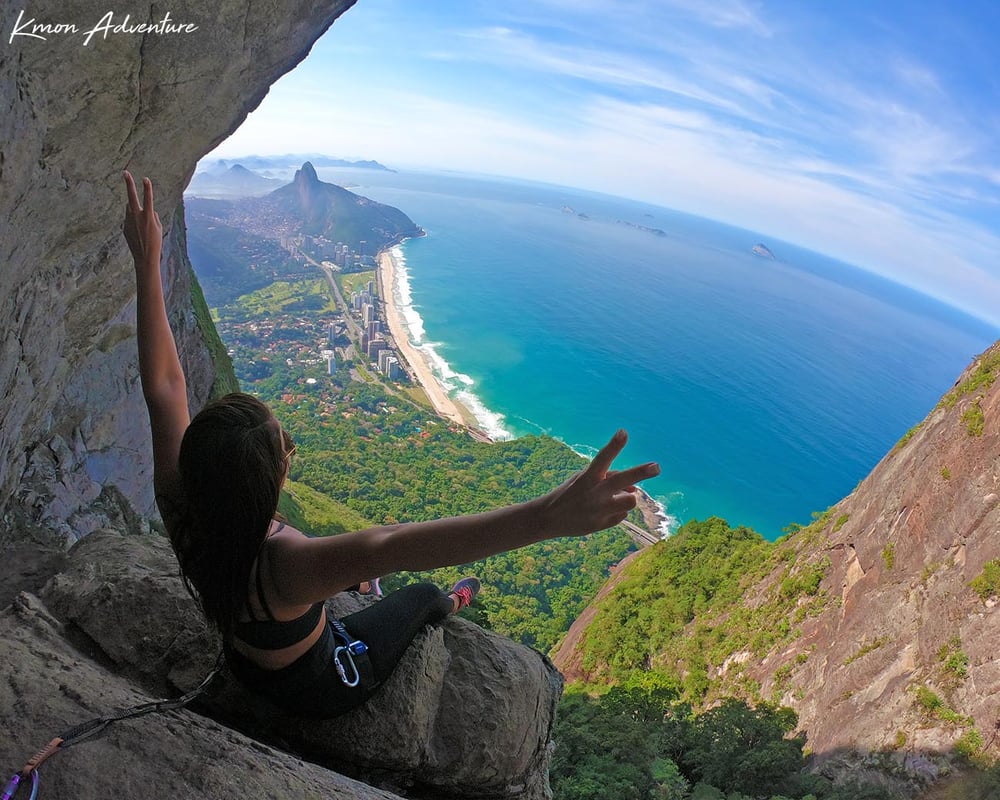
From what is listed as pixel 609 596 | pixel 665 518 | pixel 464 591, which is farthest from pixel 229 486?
pixel 665 518

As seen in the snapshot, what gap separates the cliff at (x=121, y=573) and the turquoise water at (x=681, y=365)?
40.8 m

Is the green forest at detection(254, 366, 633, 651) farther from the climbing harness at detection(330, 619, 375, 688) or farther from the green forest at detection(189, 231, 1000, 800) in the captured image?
the climbing harness at detection(330, 619, 375, 688)

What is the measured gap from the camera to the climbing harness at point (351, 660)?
10.4 ft

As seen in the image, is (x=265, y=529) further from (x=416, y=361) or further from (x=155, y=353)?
(x=416, y=361)

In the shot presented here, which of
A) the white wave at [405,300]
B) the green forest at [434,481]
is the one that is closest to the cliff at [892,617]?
the green forest at [434,481]

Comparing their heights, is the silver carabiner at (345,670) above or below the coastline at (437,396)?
above

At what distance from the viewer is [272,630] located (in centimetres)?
254

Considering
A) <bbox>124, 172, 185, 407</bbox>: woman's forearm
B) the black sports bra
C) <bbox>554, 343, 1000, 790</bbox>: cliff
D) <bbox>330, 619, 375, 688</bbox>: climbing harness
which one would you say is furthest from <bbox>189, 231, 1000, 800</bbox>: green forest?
<bbox>124, 172, 185, 407</bbox>: woman's forearm

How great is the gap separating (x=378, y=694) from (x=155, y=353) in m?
2.41

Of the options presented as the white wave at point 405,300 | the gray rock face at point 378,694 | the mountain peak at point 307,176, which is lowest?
the white wave at point 405,300

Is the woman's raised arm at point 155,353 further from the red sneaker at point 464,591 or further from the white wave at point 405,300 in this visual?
the white wave at point 405,300

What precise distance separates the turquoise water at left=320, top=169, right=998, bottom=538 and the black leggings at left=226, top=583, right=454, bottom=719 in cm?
4125

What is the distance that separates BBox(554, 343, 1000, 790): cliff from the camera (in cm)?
1021

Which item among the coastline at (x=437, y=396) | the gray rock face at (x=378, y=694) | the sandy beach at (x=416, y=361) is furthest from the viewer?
the sandy beach at (x=416, y=361)
